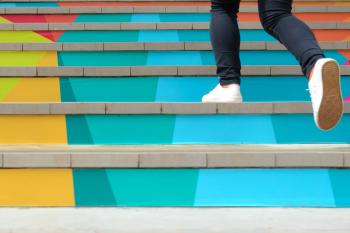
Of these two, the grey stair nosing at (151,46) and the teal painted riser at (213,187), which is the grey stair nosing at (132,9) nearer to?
the grey stair nosing at (151,46)

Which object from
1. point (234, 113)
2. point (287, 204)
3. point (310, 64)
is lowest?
point (287, 204)

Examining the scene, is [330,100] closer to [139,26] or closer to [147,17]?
[139,26]

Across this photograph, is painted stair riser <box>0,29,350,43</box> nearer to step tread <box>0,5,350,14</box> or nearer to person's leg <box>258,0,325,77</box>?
step tread <box>0,5,350,14</box>

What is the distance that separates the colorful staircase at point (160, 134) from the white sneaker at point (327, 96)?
12 cm

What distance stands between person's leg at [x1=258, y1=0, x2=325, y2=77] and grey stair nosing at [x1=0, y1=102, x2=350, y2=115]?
25 centimetres

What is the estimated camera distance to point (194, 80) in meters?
3.33

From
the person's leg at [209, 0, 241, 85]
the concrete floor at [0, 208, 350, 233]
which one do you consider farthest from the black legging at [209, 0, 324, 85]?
→ the concrete floor at [0, 208, 350, 233]

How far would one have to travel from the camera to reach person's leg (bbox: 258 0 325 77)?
261cm

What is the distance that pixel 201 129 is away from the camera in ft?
9.39

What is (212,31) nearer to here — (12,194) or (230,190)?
(230,190)

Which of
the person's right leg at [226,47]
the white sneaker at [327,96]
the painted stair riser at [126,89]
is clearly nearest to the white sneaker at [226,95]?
the person's right leg at [226,47]

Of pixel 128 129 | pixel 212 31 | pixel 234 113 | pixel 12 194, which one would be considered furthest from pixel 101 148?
pixel 212 31

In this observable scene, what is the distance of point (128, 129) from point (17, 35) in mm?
1895

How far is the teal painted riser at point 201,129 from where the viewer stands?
112 inches
